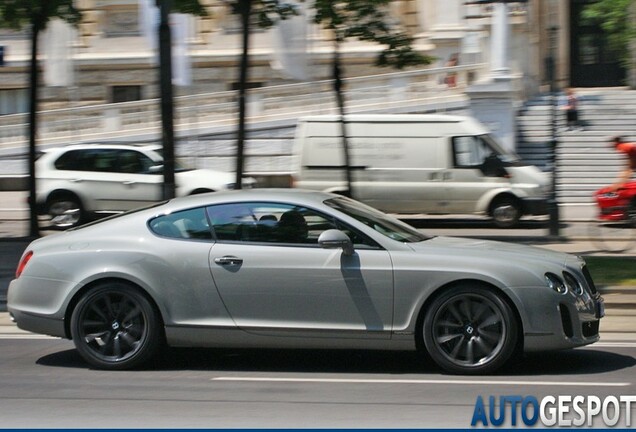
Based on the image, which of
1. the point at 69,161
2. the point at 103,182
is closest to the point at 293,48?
the point at 103,182

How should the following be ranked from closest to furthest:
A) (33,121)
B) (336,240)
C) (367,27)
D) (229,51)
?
(336,240) < (33,121) < (367,27) < (229,51)

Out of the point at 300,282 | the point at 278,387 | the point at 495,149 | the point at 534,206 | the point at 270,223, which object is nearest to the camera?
the point at 278,387

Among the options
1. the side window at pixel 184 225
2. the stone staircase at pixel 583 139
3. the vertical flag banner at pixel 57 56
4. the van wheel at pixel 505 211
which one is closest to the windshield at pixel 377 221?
the side window at pixel 184 225

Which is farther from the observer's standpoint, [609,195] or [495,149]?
[495,149]

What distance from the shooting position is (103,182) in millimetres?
21953

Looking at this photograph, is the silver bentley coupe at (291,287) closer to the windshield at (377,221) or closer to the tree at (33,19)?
the windshield at (377,221)

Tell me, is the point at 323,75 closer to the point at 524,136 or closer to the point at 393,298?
the point at 524,136

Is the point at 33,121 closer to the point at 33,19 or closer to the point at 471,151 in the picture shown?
the point at 33,19

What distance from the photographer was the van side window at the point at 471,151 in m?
21.6

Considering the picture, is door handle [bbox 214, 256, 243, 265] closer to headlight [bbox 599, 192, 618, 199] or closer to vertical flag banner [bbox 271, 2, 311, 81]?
headlight [bbox 599, 192, 618, 199]

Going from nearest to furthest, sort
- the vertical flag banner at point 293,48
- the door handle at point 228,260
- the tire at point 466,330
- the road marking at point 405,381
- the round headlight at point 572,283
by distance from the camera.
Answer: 1. the road marking at point 405,381
2. the tire at point 466,330
3. the round headlight at point 572,283
4. the door handle at point 228,260
5. the vertical flag banner at point 293,48

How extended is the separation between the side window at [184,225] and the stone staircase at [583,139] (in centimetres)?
1873

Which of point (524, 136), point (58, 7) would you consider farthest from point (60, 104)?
point (58, 7)

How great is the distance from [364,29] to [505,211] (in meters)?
5.31
